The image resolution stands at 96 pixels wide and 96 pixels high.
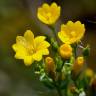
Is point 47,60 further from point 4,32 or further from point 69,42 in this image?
point 4,32

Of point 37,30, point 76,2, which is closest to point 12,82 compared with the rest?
point 37,30

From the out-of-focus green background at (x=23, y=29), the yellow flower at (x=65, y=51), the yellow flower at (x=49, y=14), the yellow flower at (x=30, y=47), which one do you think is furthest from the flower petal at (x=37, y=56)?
the out-of-focus green background at (x=23, y=29)

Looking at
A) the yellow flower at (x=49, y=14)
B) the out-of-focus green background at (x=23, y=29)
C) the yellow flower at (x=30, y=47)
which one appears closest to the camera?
the yellow flower at (x=30, y=47)

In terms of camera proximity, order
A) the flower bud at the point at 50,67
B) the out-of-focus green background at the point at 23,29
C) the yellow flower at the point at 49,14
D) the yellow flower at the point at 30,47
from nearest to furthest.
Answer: the flower bud at the point at 50,67 < the yellow flower at the point at 30,47 < the yellow flower at the point at 49,14 < the out-of-focus green background at the point at 23,29

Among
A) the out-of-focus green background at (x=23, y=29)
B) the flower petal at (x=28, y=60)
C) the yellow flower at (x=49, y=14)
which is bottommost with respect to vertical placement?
the out-of-focus green background at (x=23, y=29)

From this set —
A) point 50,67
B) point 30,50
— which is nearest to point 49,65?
point 50,67

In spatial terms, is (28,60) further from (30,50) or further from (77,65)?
(77,65)

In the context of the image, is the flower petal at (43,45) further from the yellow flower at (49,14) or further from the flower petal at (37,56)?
the yellow flower at (49,14)

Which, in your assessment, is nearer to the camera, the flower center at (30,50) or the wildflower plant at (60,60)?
the wildflower plant at (60,60)

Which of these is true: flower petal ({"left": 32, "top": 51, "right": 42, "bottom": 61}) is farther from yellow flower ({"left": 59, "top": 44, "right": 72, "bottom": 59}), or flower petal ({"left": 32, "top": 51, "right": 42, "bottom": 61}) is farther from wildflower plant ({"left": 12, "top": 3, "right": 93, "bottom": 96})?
yellow flower ({"left": 59, "top": 44, "right": 72, "bottom": 59})
